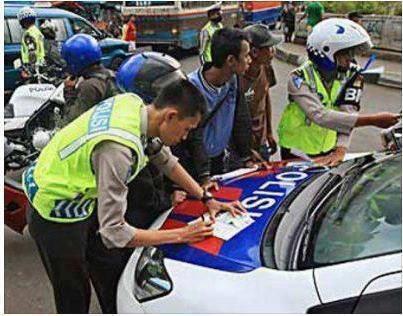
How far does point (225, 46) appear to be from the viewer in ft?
10.8

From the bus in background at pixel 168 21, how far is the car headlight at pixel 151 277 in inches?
536

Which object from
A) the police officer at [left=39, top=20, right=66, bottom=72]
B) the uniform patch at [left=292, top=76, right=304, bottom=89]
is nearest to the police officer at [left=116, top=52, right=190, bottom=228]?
the uniform patch at [left=292, top=76, right=304, bottom=89]

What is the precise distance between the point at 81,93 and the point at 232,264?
206 centimetres

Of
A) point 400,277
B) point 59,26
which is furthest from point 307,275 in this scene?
point 59,26

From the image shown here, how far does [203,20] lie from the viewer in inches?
650

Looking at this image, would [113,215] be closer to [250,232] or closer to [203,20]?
[250,232]

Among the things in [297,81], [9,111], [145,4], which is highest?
[297,81]

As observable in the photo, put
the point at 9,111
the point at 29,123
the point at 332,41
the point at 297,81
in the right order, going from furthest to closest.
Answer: the point at 9,111 < the point at 29,123 < the point at 297,81 < the point at 332,41

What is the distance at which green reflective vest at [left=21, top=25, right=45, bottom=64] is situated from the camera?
9039mm

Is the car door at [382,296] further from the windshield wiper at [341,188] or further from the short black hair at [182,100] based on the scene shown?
the short black hair at [182,100]

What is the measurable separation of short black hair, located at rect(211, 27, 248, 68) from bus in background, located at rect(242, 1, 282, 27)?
17.7 meters

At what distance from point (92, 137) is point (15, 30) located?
8969 millimetres

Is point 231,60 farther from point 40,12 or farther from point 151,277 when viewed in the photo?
point 40,12

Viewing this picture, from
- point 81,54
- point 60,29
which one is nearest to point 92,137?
point 81,54
